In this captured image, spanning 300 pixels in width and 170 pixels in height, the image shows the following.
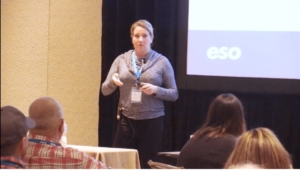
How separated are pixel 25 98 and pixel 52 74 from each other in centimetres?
36

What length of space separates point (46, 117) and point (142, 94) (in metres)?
1.69

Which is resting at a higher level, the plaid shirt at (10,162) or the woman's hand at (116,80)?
the woman's hand at (116,80)

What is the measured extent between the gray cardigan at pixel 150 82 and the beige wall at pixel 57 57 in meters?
1.22

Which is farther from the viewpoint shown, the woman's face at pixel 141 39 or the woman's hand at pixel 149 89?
the woman's face at pixel 141 39

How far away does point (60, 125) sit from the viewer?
2285mm

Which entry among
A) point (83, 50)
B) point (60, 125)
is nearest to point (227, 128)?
point (60, 125)

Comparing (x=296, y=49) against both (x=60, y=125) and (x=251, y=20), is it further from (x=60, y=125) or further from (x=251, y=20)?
(x=60, y=125)

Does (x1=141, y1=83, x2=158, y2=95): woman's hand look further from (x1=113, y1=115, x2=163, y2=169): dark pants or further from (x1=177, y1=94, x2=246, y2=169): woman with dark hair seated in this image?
(x1=177, y1=94, x2=246, y2=169): woman with dark hair seated

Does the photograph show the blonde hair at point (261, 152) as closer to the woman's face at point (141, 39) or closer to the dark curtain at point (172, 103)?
the woman's face at point (141, 39)

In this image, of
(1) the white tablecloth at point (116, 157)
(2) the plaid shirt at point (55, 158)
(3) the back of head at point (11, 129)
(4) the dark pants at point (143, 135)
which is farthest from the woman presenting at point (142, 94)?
(3) the back of head at point (11, 129)

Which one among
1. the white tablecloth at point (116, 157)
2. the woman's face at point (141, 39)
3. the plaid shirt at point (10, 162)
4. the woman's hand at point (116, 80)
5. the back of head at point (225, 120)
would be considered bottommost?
the white tablecloth at point (116, 157)

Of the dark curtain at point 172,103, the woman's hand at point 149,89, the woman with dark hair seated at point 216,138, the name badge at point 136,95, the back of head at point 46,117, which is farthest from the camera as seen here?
the dark curtain at point 172,103

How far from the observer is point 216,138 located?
2.62m

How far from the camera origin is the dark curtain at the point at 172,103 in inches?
178
